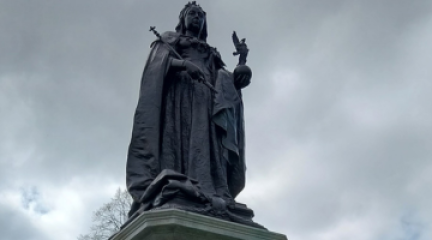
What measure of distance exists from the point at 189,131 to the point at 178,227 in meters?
2.01

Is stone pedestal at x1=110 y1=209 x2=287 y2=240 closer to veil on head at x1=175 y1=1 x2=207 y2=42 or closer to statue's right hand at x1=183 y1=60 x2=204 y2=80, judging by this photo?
statue's right hand at x1=183 y1=60 x2=204 y2=80

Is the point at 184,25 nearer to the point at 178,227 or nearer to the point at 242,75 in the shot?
the point at 242,75

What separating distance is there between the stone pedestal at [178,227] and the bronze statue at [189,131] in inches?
12.2

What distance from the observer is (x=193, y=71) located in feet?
26.0

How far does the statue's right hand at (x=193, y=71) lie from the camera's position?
793 cm

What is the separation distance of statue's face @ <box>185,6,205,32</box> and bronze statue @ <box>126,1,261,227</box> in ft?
0.05

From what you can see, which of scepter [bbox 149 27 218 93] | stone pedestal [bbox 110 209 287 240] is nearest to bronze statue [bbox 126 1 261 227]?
scepter [bbox 149 27 218 93]

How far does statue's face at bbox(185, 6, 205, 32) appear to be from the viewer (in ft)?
29.1

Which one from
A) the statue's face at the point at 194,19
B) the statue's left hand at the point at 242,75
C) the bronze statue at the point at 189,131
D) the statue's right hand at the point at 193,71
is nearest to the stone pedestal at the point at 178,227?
the bronze statue at the point at 189,131

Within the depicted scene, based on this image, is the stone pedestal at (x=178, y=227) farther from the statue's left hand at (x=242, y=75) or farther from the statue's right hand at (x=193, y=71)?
the statue's left hand at (x=242, y=75)

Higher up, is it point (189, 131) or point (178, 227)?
point (189, 131)

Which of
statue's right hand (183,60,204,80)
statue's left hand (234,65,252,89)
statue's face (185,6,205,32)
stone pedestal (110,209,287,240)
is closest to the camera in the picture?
stone pedestal (110,209,287,240)

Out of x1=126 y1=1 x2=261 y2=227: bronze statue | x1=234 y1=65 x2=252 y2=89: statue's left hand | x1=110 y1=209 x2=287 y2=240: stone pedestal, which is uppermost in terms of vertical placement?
x1=234 y1=65 x2=252 y2=89: statue's left hand

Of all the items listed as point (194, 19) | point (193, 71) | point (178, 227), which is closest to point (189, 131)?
point (193, 71)
